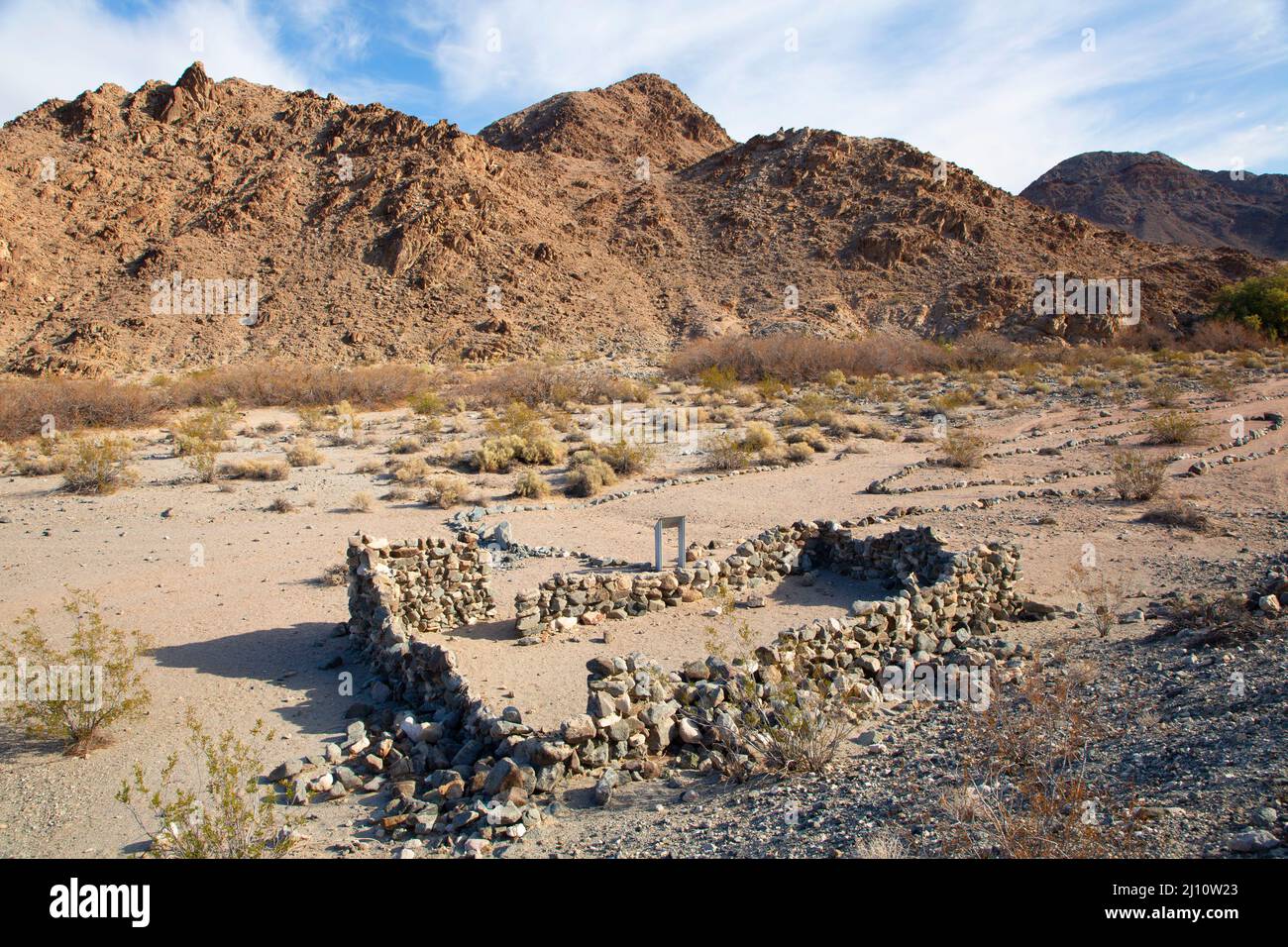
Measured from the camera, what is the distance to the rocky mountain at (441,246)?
40.7m

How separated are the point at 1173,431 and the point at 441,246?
128ft

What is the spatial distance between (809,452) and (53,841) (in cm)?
1587

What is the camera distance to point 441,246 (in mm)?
47031

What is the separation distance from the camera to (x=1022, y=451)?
18250 mm

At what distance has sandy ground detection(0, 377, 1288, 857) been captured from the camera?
605cm

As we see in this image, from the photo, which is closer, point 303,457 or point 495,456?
point 495,456

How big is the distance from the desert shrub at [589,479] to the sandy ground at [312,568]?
103cm

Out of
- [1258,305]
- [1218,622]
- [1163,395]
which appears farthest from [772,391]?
[1258,305]

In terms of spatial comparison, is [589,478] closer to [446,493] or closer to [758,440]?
[446,493]

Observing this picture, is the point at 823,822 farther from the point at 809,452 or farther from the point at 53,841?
the point at 809,452
